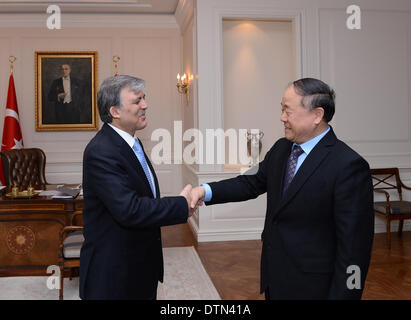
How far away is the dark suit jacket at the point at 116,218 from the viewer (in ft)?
6.37

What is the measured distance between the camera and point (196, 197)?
2.37 metres

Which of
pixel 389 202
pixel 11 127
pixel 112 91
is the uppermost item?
pixel 11 127

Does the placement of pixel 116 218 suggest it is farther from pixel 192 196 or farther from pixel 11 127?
pixel 11 127

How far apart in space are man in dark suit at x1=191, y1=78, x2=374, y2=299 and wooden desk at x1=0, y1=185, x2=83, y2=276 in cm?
315

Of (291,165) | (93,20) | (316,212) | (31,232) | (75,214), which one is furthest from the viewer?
(93,20)

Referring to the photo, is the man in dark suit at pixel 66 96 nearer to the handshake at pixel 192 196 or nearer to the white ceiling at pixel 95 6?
the white ceiling at pixel 95 6

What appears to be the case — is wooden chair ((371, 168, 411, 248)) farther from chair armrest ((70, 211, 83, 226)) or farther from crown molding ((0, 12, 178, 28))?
crown molding ((0, 12, 178, 28))

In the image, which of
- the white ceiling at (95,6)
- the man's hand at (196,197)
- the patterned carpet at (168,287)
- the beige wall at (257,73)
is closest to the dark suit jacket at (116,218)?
the man's hand at (196,197)

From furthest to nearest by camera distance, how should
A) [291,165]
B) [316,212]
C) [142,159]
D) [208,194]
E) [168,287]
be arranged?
[168,287], [208,194], [142,159], [291,165], [316,212]

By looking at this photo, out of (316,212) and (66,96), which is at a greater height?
(66,96)

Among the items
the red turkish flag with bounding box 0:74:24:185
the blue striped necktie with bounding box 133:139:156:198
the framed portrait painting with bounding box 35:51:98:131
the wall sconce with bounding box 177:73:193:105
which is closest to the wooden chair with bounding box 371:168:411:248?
the wall sconce with bounding box 177:73:193:105

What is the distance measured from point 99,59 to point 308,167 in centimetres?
661

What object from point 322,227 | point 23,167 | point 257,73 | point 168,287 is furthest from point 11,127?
point 322,227

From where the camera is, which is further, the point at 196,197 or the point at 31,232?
the point at 31,232
